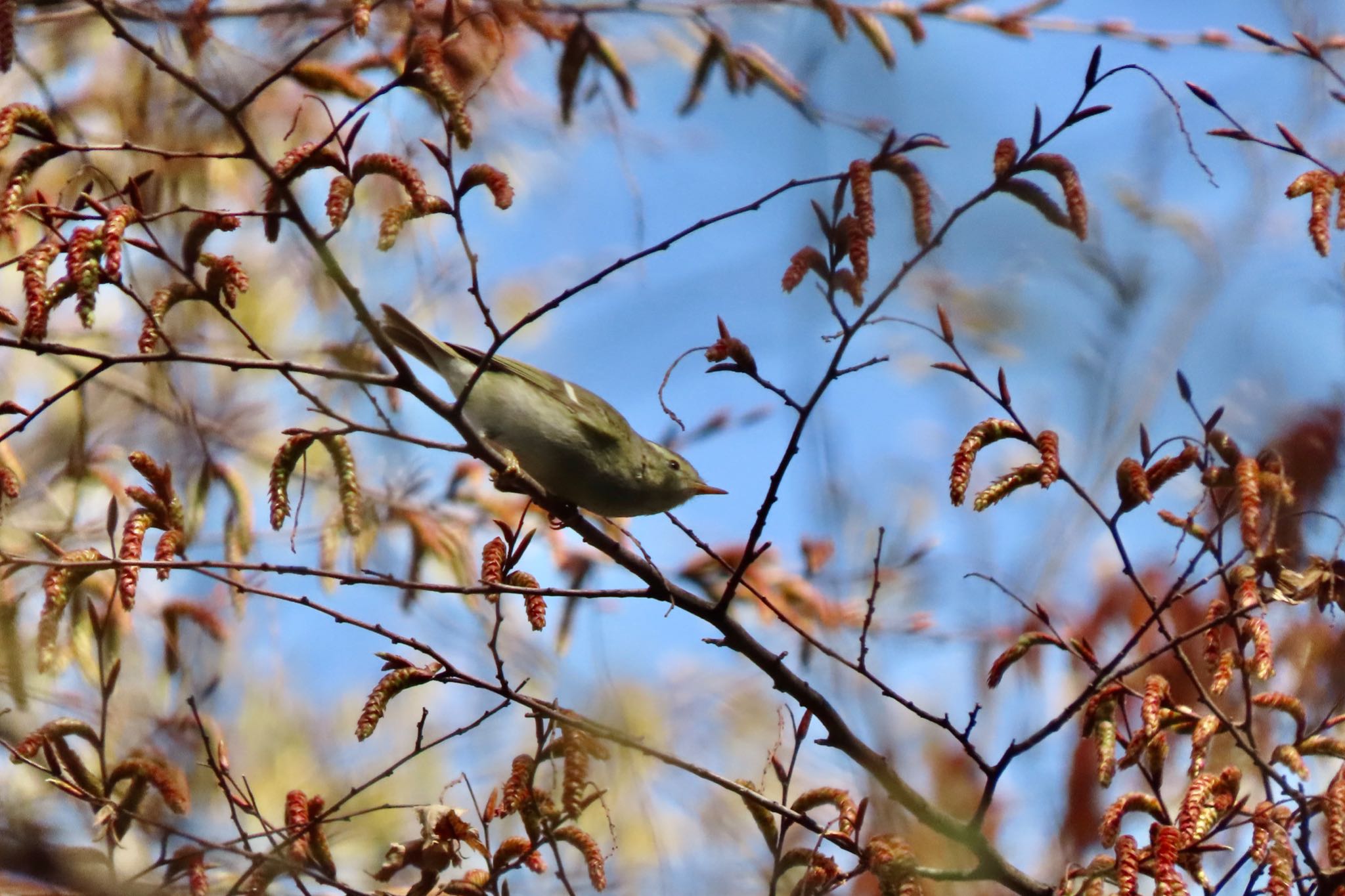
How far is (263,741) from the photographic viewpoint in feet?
18.6

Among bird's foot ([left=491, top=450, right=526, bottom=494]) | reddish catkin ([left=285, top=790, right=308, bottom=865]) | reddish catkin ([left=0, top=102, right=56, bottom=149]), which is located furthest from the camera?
bird's foot ([left=491, top=450, right=526, bottom=494])

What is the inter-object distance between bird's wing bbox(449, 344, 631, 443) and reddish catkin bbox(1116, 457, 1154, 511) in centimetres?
223

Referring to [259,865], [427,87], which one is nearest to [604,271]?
[427,87]

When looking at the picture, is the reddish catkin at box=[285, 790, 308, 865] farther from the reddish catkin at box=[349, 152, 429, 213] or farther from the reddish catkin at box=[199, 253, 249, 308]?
the reddish catkin at box=[349, 152, 429, 213]

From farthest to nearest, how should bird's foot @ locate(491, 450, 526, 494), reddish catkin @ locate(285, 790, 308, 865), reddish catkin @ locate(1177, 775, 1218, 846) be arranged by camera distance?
bird's foot @ locate(491, 450, 526, 494) → reddish catkin @ locate(285, 790, 308, 865) → reddish catkin @ locate(1177, 775, 1218, 846)

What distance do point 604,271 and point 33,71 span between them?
2.71 metres

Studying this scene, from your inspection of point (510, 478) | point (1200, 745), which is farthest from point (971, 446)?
point (510, 478)

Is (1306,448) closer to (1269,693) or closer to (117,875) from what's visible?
(1269,693)

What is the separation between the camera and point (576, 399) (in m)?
4.70

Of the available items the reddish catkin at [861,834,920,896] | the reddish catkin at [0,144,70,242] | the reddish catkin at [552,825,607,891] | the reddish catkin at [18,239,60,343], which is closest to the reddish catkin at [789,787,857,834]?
the reddish catkin at [861,834,920,896]

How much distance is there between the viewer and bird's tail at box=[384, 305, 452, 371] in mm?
4172

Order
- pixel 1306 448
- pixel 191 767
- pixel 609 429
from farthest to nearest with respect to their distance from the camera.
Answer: pixel 609 429 < pixel 191 767 < pixel 1306 448

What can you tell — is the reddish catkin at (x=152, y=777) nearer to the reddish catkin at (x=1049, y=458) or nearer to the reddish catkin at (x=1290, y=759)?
the reddish catkin at (x=1049, y=458)

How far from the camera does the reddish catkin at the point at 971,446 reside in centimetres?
242
